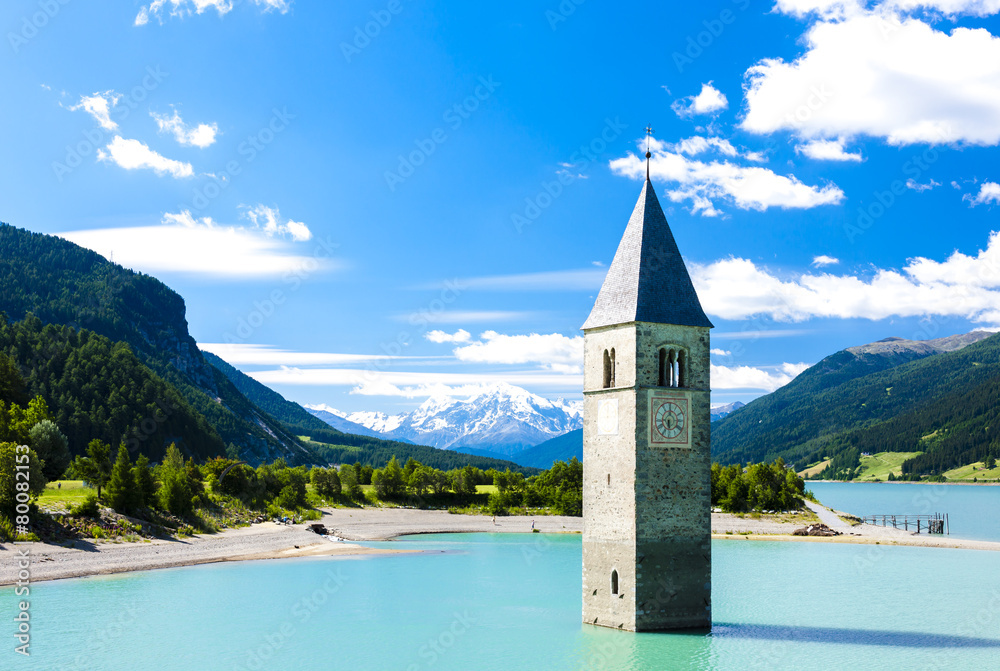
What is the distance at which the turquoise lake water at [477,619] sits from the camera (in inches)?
1351

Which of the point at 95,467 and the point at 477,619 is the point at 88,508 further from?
the point at 477,619

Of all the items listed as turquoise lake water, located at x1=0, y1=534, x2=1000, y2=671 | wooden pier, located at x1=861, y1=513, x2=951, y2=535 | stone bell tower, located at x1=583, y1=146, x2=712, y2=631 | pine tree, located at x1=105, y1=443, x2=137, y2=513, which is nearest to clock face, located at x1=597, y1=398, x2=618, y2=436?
stone bell tower, located at x1=583, y1=146, x2=712, y2=631

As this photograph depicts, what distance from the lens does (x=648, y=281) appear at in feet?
122

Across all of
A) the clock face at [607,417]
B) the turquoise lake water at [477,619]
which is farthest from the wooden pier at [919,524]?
the clock face at [607,417]

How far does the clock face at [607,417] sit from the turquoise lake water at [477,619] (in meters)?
8.54

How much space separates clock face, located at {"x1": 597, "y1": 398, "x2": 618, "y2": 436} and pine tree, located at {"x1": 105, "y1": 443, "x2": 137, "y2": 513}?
4637 centimetres

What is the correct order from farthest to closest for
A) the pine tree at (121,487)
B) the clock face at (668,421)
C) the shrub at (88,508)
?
the pine tree at (121,487) → the shrub at (88,508) → the clock face at (668,421)

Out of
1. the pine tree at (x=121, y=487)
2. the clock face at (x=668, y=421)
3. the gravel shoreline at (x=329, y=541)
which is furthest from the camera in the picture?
the pine tree at (x=121, y=487)

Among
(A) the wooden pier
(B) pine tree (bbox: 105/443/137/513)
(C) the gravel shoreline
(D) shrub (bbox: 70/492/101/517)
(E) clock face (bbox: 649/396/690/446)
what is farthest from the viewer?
(A) the wooden pier

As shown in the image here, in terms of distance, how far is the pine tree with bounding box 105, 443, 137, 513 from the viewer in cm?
6750

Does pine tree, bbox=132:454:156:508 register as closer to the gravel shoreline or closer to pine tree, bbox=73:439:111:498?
pine tree, bbox=73:439:111:498

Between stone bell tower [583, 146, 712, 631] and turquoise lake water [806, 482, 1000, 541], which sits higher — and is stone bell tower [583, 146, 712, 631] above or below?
above

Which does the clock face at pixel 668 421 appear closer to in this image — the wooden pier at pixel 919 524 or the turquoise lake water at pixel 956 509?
the wooden pier at pixel 919 524

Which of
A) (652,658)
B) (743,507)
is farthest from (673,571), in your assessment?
(743,507)
